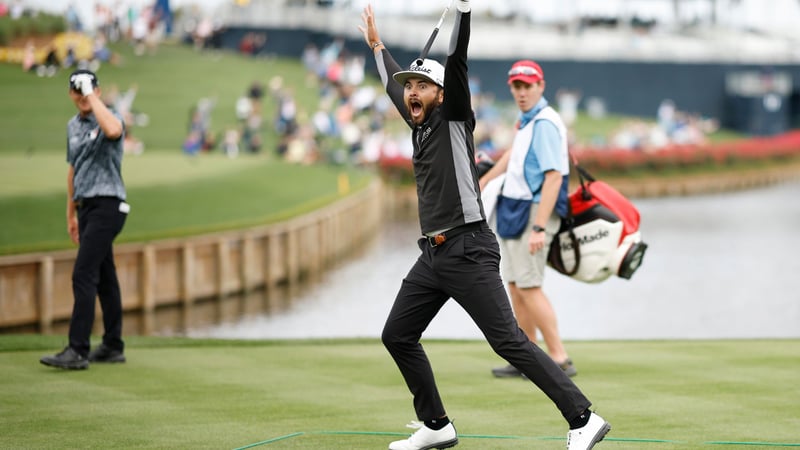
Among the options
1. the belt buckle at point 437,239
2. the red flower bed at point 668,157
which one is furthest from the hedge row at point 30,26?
the belt buckle at point 437,239

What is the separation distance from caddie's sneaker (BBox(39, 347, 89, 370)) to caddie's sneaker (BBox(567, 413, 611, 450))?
149 inches

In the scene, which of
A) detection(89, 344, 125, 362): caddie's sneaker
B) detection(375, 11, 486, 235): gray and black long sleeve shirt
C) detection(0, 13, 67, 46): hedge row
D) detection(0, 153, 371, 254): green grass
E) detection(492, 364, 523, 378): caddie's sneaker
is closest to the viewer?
detection(375, 11, 486, 235): gray and black long sleeve shirt

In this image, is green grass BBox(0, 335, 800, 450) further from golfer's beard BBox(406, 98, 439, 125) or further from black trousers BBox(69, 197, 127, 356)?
golfer's beard BBox(406, 98, 439, 125)

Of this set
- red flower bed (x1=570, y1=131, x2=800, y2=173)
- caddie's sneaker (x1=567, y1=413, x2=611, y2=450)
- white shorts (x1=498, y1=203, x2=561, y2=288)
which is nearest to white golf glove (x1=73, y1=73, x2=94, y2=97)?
white shorts (x1=498, y1=203, x2=561, y2=288)

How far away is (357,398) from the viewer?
7.52 metres

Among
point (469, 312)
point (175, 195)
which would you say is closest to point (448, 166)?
point (469, 312)

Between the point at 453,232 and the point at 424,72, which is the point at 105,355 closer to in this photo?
the point at 453,232

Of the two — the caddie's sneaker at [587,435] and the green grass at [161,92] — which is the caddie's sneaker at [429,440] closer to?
the caddie's sneaker at [587,435]

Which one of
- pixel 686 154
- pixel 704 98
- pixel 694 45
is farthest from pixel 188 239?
pixel 694 45

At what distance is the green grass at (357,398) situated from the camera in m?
6.40

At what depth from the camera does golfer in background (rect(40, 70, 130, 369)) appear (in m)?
8.35

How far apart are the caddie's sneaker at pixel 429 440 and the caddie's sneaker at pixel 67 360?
300 cm

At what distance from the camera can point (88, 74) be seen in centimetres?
840

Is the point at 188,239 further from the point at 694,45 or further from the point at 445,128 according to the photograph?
the point at 694,45
